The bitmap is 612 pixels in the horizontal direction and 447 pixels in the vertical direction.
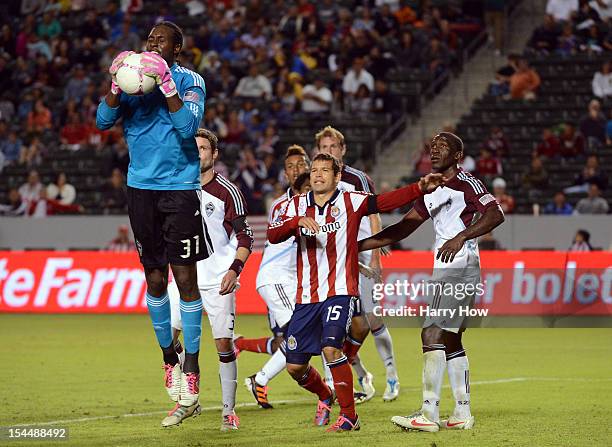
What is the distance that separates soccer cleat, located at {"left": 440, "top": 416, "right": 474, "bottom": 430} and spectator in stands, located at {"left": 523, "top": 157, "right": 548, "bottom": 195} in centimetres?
1469

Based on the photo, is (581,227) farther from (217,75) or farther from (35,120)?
(35,120)

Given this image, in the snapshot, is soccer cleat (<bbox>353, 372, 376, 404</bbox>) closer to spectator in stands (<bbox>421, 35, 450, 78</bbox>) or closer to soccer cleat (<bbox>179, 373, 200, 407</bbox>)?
soccer cleat (<bbox>179, 373, 200, 407</bbox>)

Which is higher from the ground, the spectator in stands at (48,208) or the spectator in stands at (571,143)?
the spectator in stands at (571,143)

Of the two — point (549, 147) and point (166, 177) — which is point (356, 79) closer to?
point (549, 147)

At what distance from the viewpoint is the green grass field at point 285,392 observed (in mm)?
8656

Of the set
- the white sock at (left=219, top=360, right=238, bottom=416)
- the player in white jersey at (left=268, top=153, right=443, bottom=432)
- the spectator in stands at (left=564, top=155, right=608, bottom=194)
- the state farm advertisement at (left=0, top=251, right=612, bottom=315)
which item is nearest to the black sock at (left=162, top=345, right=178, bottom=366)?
the white sock at (left=219, top=360, right=238, bottom=416)

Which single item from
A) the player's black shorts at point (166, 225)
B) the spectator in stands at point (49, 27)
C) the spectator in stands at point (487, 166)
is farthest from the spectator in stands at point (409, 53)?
the player's black shorts at point (166, 225)

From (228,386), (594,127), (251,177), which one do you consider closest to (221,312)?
(228,386)

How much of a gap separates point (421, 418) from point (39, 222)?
17.3 meters

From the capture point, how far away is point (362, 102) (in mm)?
26188

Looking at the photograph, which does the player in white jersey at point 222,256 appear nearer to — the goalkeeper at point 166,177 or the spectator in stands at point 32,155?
the goalkeeper at point 166,177

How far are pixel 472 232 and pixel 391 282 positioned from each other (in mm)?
9573

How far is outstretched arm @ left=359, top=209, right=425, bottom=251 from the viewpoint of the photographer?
905 centimetres

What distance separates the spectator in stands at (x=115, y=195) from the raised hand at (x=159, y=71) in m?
17.3
